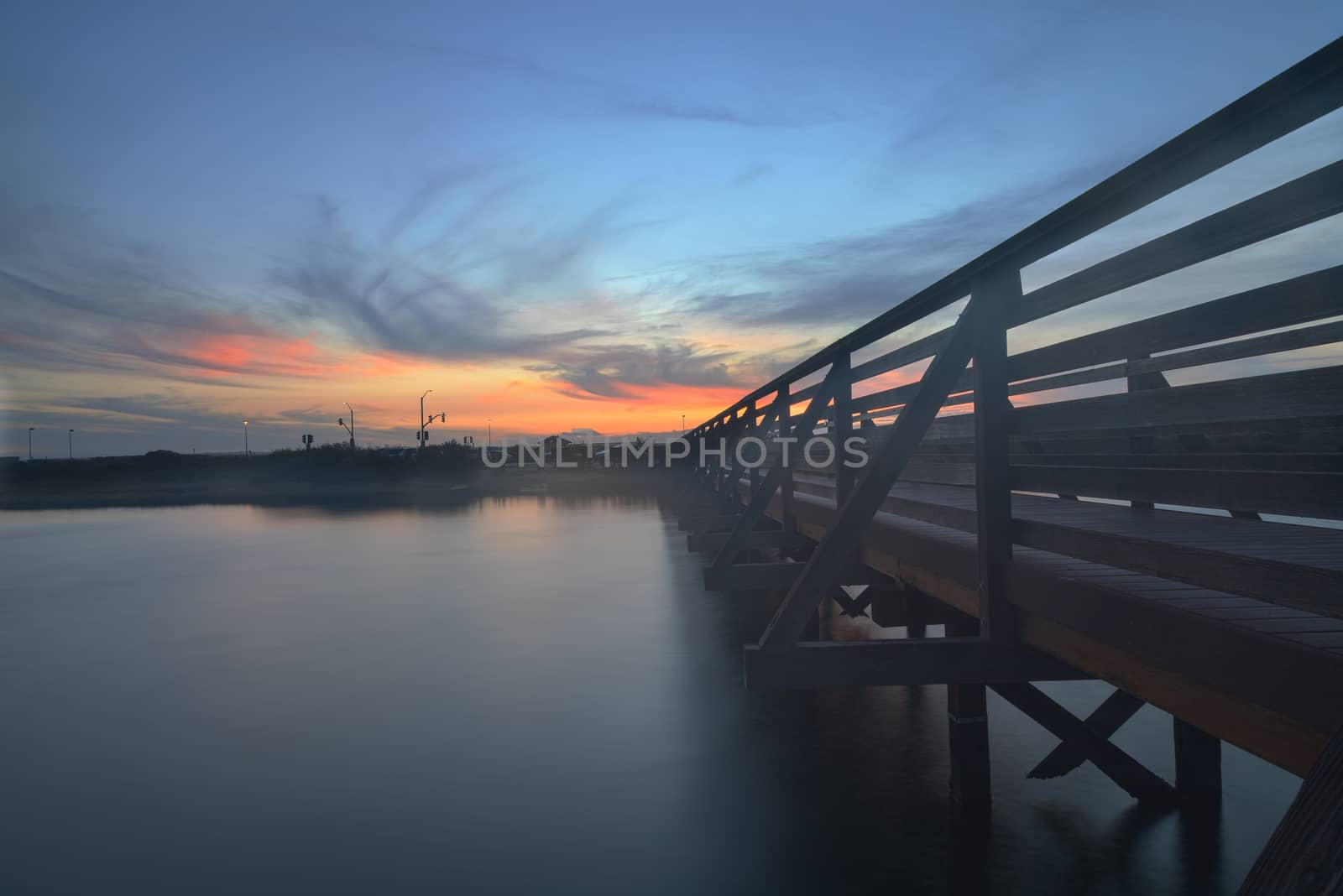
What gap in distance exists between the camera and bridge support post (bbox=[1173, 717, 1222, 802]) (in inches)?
211

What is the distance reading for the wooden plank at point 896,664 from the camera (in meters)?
3.29

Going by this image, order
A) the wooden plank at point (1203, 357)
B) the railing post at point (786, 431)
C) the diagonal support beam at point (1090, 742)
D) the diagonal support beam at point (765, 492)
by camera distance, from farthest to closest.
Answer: the railing post at point (786, 431), the diagonal support beam at point (765, 492), the diagonal support beam at point (1090, 742), the wooden plank at point (1203, 357)

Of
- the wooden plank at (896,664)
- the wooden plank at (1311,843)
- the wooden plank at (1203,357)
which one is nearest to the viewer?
the wooden plank at (1311,843)

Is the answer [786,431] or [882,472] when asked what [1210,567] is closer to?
[882,472]

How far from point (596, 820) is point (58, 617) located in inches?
488

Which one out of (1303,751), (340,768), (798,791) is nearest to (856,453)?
(798,791)

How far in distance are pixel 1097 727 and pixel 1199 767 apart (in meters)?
0.67

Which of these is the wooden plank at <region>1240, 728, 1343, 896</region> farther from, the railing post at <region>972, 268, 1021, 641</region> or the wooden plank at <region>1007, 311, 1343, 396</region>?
the wooden plank at <region>1007, 311, 1343, 396</region>

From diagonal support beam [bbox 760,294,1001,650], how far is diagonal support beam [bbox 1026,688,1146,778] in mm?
2575

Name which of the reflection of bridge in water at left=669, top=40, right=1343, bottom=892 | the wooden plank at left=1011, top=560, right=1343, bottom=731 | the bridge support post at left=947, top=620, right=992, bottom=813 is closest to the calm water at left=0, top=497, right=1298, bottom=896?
the bridge support post at left=947, top=620, right=992, bottom=813

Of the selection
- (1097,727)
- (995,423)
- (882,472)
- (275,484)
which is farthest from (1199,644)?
(275,484)

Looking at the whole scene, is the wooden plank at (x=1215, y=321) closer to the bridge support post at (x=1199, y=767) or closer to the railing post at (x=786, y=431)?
the bridge support post at (x=1199, y=767)

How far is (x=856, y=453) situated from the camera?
6.89 m

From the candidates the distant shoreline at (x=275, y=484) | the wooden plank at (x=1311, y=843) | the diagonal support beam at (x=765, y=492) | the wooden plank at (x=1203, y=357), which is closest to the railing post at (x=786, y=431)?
the diagonal support beam at (x=765, y=492)
